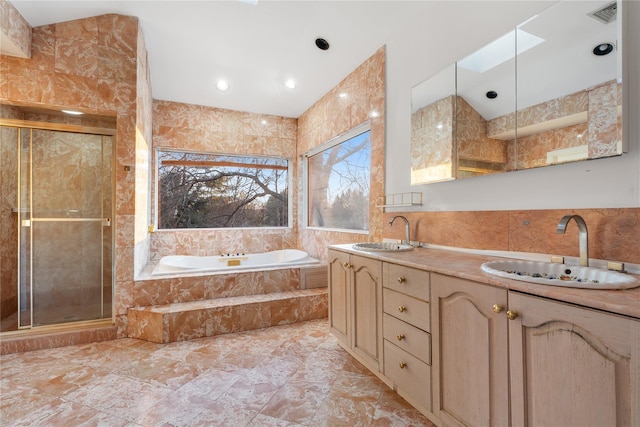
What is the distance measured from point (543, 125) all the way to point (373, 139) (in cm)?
148

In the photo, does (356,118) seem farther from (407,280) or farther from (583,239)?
(583,239)

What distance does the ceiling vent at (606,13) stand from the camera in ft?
4.04

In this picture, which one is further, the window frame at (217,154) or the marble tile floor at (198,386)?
the window frame at (217,154)

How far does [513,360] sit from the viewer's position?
1.07 meters

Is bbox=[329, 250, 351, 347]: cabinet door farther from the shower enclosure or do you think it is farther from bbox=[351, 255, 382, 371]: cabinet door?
the shower enclosure

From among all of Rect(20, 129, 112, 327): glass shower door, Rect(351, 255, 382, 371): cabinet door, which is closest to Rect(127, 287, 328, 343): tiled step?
Rect(20, 129, 112, 327): glass shower door

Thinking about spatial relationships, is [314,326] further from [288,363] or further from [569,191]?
[569,191]

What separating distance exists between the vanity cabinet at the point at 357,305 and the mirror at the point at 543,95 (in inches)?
35.1

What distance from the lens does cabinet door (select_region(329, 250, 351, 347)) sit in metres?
2.19

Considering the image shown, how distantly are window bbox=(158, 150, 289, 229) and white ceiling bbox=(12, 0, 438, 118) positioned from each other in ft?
3.05

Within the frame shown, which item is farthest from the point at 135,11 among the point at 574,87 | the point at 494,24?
the point at 574,87

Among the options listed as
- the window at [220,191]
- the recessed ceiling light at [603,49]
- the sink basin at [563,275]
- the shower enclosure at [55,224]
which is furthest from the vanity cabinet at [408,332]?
the window at [220,191]

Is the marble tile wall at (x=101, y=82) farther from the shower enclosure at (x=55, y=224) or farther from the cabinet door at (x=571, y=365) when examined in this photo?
the cabinet door at (x=571, y=365)

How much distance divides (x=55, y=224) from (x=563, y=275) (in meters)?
3.94
